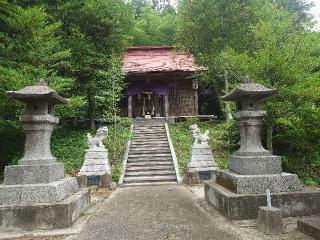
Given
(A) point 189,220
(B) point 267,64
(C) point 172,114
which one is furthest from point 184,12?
(A) point 189,220

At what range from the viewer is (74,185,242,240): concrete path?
5.68 meters

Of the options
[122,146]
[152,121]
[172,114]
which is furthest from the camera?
[172,114]

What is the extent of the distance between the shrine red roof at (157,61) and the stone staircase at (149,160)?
17.8 feet

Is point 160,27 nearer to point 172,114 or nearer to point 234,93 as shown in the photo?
point 172,114

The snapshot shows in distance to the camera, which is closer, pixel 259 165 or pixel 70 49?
pixel 259 165

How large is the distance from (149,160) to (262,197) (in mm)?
8570

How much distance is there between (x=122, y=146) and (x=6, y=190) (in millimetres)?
9711

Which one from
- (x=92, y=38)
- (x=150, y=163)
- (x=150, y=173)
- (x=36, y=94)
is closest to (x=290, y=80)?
(x=150, y=173)

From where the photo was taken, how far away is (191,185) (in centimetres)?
1209

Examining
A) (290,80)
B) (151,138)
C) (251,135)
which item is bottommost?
(151,138)

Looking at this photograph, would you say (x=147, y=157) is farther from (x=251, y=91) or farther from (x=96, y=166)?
(x=251, y=91)

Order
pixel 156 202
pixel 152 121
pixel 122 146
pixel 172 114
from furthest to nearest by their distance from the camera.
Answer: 1. pixel 172 114
2. pixel 152 121
3. pixel 122 146
4. pixel 156 202

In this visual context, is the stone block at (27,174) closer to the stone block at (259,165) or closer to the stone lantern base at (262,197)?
the stone lantern base at (262,197)

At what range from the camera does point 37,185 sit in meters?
6.52
